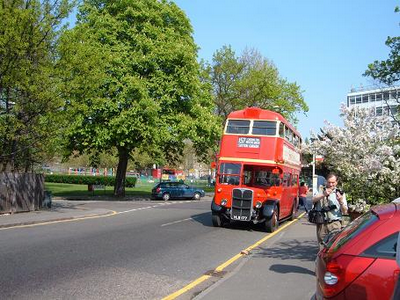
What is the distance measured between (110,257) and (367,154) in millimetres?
6603

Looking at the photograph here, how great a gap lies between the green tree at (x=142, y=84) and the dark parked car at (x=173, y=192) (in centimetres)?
285

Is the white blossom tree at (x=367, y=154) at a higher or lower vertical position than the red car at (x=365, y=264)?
higher

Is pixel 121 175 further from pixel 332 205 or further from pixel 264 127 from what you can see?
pixel 332 205

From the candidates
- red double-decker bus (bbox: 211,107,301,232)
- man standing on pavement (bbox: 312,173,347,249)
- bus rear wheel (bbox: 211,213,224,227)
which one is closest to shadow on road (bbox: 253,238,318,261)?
man standing on pavement (bbox: 312,173,347,249)

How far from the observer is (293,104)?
165 ft

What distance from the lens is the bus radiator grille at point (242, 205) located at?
15.4m

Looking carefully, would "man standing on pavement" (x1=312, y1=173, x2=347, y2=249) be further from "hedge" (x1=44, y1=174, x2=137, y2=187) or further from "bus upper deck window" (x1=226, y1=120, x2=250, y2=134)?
"hedge" (x1=44, y1=174, x2=137, y2=187)

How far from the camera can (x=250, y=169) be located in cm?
1628

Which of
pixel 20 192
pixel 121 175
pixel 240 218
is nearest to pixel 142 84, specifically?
pixel 121 175

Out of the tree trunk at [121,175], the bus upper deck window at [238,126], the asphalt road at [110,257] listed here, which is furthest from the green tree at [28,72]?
the tree trunk at [121,175]

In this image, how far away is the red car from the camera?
3441 mm

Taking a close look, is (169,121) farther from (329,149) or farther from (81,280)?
(81,280)

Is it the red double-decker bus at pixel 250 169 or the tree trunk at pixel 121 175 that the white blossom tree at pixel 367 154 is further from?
the tree trunk at pixel 121 175

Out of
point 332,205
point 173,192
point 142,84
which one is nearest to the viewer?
point 332,205
